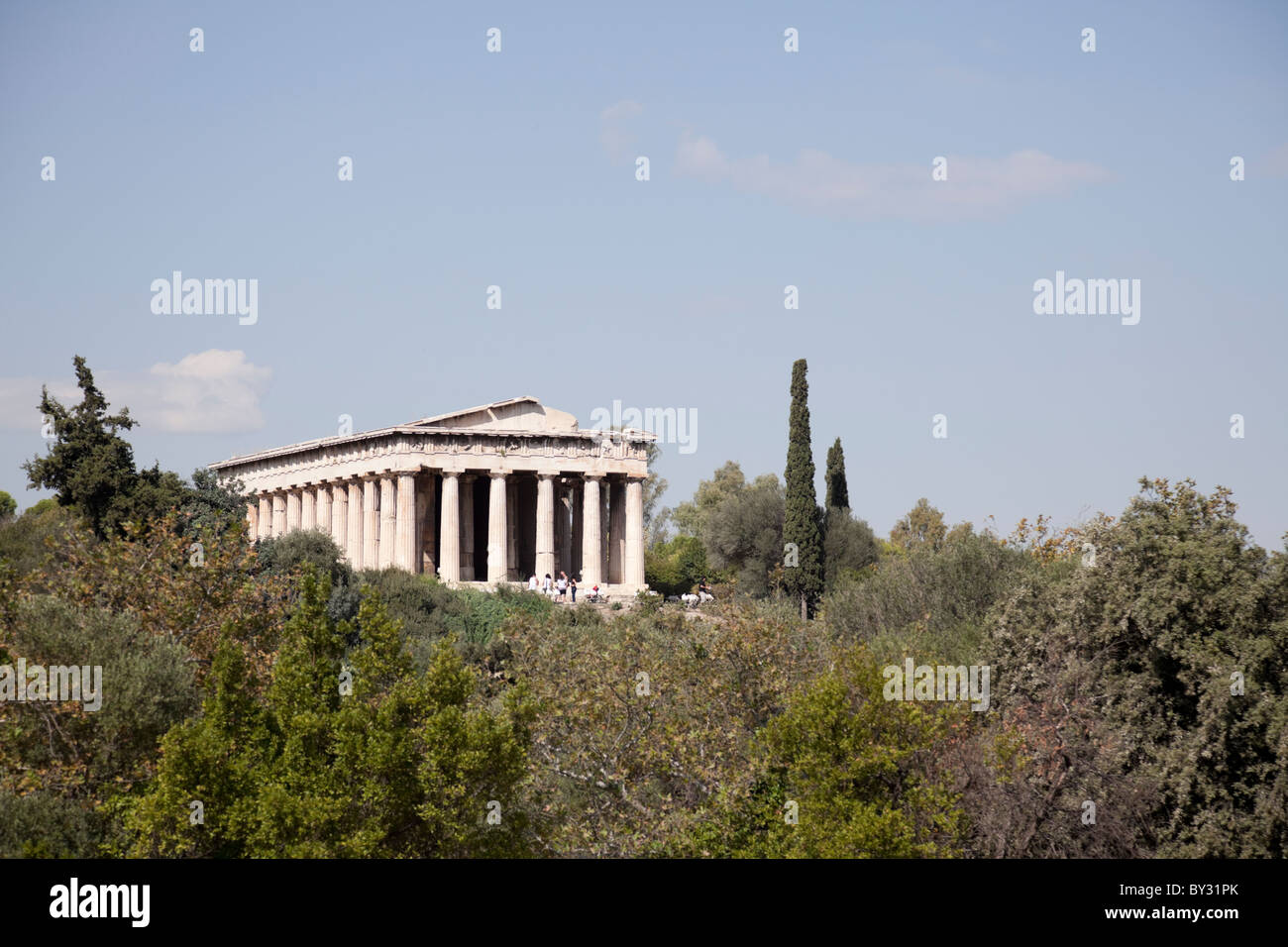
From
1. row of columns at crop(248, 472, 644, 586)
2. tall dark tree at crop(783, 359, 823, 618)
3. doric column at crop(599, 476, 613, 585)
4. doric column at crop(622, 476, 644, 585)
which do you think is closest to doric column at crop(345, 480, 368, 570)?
row of columns at crop(248, 472, 644, 586)

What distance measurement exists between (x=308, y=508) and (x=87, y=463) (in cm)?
2038

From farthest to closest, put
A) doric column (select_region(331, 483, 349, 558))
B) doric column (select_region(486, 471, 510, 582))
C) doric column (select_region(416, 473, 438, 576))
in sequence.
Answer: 1. doric column (select_region(331, 483, 349, 558))
2. doric column (select_region(416, 473, 438, 576))
3. doric column (select_region(486, 471, 510, 582))

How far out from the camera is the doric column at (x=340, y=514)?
66.4 metres

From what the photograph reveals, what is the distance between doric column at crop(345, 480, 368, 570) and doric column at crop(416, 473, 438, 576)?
2.70 meters

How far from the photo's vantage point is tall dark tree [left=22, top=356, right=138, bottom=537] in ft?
166

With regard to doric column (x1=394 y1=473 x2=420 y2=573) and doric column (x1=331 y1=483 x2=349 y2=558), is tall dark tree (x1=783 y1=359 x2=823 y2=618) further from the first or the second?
doric column (x1=331 y1=483 x2=349 y2=558)

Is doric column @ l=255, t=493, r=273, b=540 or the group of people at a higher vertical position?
doric column @ l=255, t=493, r=273, b=540

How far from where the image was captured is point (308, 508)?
232 ft

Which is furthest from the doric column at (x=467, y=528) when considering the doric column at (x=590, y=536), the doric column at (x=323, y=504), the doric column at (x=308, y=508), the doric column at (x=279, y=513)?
the doric column at (x=279, y=513)

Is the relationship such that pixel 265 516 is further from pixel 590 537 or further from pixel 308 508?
pixel 590 537

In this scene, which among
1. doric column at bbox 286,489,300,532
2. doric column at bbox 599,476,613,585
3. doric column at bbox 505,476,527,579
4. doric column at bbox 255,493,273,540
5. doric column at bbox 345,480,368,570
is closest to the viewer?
doric column at bbox 345,480,368,570
